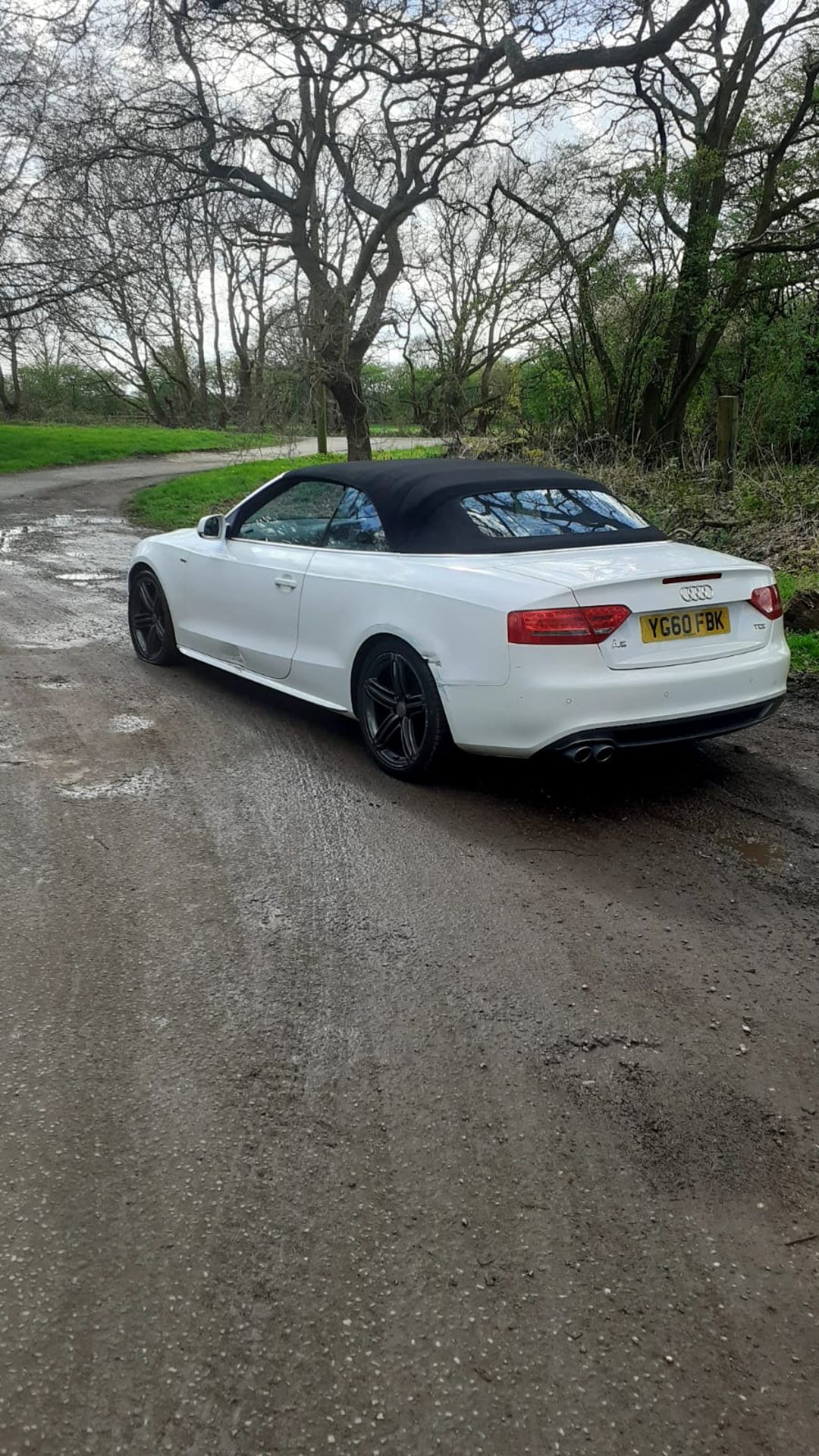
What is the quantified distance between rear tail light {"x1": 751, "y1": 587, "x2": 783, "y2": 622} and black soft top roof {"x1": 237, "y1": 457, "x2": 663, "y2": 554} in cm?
67

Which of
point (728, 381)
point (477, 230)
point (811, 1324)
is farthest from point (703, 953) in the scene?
point (477, 230)

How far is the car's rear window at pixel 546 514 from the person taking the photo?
15.3 ft

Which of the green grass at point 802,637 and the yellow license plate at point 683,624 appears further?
the green grass at point 802,637

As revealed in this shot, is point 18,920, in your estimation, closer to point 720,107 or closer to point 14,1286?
point 14,1286

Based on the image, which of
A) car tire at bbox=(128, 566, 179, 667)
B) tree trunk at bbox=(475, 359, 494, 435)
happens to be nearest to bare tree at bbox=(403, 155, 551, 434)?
tree trunk at bbox=(475, 359, 494, 435)

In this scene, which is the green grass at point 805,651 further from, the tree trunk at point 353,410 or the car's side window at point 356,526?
the tree trunk at point 353,410

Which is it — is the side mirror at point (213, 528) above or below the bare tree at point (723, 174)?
below

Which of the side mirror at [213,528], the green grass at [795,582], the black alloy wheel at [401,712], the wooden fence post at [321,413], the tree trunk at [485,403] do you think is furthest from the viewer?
the tree trunk at [485,403]

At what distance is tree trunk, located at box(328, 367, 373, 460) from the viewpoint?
695 inches

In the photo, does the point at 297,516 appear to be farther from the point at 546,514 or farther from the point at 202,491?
the point at 202,491

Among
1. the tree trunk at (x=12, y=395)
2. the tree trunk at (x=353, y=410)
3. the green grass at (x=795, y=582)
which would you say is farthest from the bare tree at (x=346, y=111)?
the tree trunk at (x=12, y=395)

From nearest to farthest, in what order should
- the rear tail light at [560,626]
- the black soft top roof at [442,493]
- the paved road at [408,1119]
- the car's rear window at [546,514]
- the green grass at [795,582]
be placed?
the paved road at [408,1119] → the rear tail light at [560,626] → the black soft top roof at [442,493] → the car's rear window at [546,514] → the green grass at [795,582]

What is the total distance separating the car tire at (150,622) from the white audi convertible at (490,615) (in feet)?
3.06

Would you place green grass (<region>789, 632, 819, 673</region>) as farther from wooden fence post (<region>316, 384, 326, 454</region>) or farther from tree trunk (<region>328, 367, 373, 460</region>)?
wooden fence post (<region>316, 384, 326, 454</region>)
